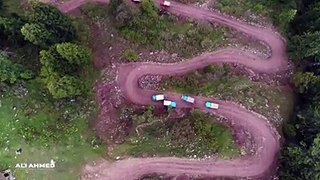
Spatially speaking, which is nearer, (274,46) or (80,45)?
(80,45)

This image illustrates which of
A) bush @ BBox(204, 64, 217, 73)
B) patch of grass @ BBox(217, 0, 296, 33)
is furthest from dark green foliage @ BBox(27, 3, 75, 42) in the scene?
patch of grass @ BBox(217, 0, 296, 33)

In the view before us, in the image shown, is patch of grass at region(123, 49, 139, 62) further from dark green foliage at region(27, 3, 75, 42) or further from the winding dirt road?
dark green foliage at region(27, 3, 75, 42)

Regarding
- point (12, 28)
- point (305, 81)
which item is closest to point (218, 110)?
point (305, 81)

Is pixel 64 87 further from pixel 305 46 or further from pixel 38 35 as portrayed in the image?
pixel 305 46

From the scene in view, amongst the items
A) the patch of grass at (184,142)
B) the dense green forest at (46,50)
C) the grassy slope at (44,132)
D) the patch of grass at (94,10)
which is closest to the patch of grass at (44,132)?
the grassy slope at (44,132)

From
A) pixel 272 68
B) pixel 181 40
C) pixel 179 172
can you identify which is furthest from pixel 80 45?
pixel 272 68

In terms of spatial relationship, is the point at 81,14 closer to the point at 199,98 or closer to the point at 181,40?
the point at 181,40
